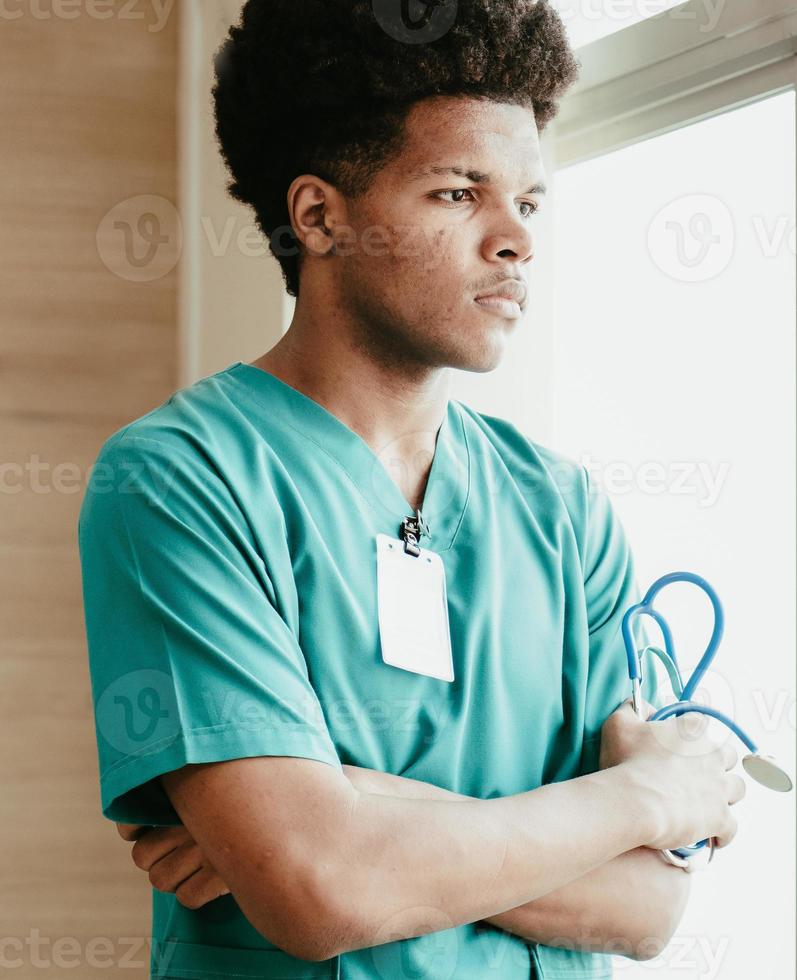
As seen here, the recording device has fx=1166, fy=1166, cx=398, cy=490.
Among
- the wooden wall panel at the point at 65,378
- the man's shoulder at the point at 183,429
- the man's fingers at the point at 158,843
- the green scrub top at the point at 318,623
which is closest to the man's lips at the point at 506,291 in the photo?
the green scrub top at the point at 318,623

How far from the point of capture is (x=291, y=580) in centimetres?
116

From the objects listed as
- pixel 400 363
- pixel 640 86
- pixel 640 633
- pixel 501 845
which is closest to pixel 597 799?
pixel 501 845

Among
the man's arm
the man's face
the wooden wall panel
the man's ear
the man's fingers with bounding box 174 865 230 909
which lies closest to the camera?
the man's arm

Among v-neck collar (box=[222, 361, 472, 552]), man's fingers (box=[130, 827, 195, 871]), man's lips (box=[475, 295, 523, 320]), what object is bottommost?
man's fingers (box=[130, 827, 195, 871])

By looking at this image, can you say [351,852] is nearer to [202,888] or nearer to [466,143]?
[202,888]

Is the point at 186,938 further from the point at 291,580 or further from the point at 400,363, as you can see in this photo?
the point at 400,363

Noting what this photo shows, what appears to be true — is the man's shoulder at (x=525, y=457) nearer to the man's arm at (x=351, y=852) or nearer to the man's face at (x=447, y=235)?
the man's face at (x=447, y=235)

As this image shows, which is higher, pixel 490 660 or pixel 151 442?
pixel 151 442

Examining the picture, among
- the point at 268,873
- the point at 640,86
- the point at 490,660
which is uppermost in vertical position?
the point at 640,86

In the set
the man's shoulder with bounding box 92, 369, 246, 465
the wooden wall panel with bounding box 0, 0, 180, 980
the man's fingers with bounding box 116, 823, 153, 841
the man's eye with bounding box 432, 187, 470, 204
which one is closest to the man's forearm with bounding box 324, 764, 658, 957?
the man's fingers with bounding box 116, 823, 153, 841

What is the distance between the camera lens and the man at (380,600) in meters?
1.02

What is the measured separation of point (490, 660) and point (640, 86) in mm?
1011

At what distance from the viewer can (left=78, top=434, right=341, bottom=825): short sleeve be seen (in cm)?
103

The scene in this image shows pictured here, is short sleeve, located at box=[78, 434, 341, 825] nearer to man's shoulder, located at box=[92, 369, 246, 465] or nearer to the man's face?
man's shoulder, located at box=[92, 369, 246, 465]
